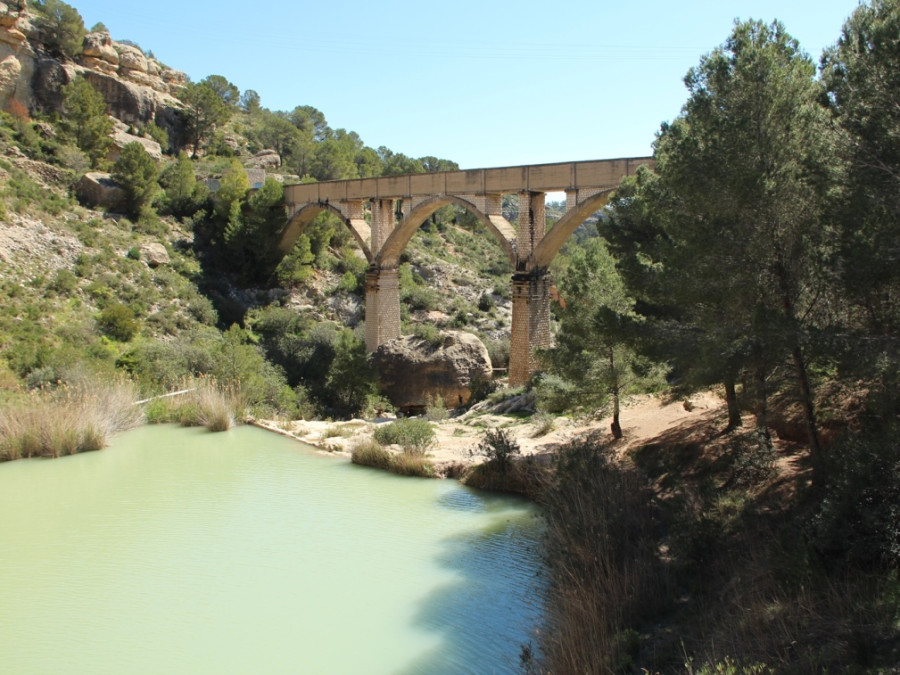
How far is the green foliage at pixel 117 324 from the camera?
65.3 ft

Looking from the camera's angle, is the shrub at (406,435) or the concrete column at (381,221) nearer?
the shrub at (406,435)

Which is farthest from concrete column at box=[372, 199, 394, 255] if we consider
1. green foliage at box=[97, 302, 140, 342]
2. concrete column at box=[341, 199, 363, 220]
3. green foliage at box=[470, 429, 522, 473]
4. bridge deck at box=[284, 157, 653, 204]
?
green foliage at box=[470, 429, 522, 473]

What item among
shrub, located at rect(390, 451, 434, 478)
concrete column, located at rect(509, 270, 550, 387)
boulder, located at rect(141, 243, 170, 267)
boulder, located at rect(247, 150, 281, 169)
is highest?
boulder, located at rect(247, 150, 281, 169)

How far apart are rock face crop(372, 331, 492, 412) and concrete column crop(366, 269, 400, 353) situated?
3220 millimetres

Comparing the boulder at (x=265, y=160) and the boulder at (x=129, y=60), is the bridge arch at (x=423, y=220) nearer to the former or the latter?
the boulder at (x=265, y=160)

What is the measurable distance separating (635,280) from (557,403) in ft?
9.69

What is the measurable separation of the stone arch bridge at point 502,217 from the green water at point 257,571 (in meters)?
7.53

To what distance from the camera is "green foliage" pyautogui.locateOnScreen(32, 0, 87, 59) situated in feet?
107

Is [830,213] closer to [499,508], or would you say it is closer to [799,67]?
[799,67]

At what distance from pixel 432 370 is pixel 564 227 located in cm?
487

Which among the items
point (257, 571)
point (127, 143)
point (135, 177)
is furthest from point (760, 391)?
point (127, 143)

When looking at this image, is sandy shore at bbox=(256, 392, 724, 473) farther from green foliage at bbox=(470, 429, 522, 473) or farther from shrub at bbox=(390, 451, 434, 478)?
green foliage at bbox=(470, 429, 522, 473)

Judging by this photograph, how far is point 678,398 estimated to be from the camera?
7.70m

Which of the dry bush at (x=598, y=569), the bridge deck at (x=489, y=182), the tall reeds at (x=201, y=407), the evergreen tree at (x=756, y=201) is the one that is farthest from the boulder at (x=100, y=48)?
the dry bush at (x=598, y=569)
